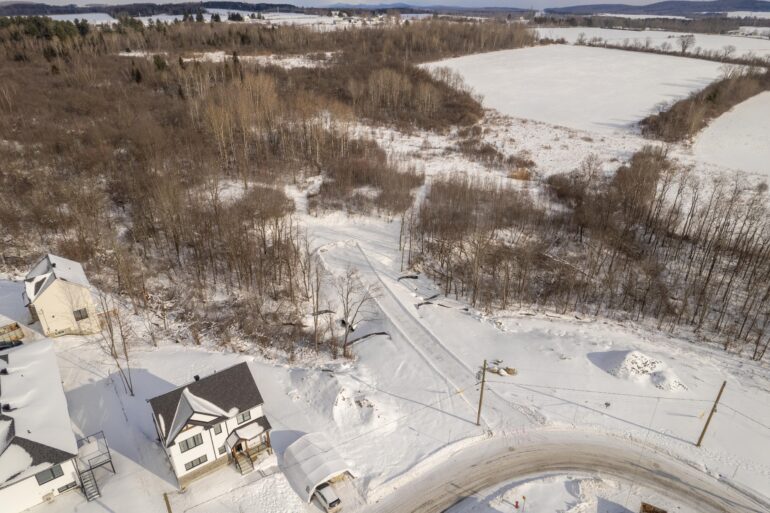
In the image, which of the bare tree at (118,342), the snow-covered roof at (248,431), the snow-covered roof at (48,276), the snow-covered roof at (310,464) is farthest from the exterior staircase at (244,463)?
the snow-covered roof at (48,276)

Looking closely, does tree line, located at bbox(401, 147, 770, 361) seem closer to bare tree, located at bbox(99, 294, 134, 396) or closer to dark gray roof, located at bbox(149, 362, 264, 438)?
dark gray roof, located at bbox(149, 362, 264, 438)

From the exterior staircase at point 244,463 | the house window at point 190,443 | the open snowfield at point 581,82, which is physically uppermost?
the open snowfield at point 581,82

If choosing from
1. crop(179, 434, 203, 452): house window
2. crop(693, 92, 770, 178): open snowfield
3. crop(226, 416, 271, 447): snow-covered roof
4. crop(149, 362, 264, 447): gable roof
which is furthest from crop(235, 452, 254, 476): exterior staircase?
crop(693, 92, 770, 178): open snowfield

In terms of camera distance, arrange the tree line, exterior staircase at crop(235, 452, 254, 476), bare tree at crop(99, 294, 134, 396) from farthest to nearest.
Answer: the tree line
bare tree at crop(99, 294, 134, 396)
exterior staircase at crop(235, 452, 254, 476)

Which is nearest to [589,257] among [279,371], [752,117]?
[279,371]

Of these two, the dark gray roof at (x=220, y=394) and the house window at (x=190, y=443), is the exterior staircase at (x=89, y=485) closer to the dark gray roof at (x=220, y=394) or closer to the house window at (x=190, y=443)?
the dark gray roof at (x=220, y=394)
